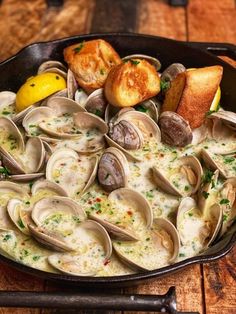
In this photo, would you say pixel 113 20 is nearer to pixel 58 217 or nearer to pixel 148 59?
pixel 148 59

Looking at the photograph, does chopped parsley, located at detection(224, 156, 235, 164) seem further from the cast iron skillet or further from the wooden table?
the wooden table

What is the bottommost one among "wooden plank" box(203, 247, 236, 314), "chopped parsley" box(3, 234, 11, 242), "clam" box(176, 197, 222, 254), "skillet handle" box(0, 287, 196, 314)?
"wooden plank" box(203, 247, 236, 314)

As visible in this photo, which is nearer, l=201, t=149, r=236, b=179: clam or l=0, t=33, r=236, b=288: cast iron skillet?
l=201, t=149, r=236, b=179: clam

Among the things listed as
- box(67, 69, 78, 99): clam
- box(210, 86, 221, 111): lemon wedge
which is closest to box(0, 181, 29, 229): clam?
box(67, 69, 78, 99): clam

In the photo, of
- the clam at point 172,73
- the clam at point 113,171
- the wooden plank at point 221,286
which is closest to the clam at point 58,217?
the clam at point 113,171

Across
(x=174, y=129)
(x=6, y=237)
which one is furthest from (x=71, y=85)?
(x=6, y=237)

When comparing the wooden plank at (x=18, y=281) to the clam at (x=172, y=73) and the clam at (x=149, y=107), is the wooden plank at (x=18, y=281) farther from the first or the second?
the clam at (x=172, y=73)
